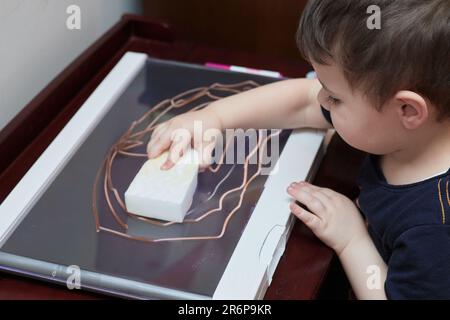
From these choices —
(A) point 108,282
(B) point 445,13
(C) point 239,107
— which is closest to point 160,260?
(A) point 108,282

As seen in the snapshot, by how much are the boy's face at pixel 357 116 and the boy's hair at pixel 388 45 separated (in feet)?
0.03

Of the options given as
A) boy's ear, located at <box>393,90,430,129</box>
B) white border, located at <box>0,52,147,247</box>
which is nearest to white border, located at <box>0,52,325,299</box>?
white border, located at <box>0,52,147,247</box>

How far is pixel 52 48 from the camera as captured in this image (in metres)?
0.83

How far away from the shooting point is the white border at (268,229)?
60 cm

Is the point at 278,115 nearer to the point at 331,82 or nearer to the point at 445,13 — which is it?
the point at 331,82

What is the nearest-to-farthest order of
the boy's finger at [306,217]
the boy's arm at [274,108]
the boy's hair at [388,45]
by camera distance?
the boy's hair at [388,45]
the boy's finger at [306,217]
the boy's arm at [274,108]

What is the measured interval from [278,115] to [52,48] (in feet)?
0.97

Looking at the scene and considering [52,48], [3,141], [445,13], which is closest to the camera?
[445,13]

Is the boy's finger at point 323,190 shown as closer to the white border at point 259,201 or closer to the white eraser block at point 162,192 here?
the white border at point 259,201

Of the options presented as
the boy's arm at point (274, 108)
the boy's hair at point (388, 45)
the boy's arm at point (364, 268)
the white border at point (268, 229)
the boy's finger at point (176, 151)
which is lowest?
the boy's arm at point (364, 268)

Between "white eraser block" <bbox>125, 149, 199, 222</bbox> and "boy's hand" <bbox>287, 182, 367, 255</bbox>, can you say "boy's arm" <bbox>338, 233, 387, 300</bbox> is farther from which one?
"white eraser block" <bbox>125, 149, 199, 222</bbox>

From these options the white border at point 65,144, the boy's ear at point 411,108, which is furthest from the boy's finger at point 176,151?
the boy's ear at point 411,108

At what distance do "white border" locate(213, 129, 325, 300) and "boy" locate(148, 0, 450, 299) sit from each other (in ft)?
0.07

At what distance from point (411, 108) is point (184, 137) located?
254 mm
